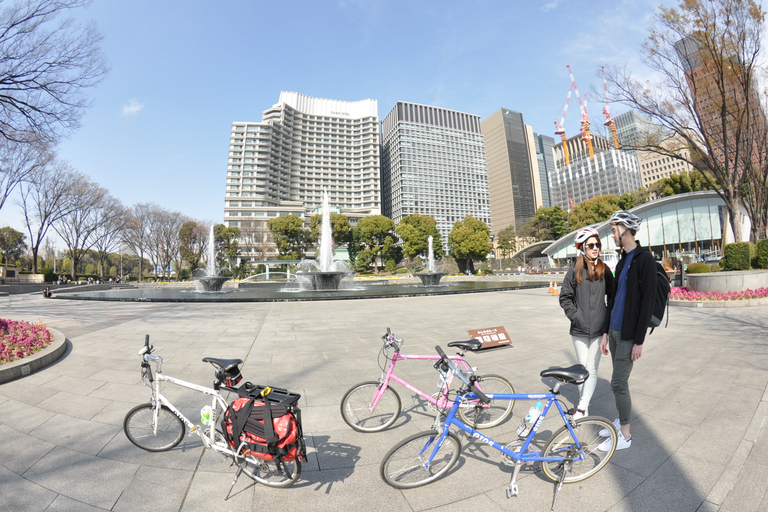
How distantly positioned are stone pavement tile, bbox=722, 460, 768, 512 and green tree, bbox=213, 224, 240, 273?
6288 cm

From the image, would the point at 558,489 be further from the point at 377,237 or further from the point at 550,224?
the point at 550,224

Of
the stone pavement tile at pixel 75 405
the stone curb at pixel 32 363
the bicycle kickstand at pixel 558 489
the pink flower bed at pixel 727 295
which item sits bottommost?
the pink flower bed at pixel 727 295

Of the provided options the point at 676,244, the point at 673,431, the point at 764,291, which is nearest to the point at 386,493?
the point at 673,431

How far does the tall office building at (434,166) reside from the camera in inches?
4766

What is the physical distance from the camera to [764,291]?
42.0ft

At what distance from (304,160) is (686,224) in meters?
98.5

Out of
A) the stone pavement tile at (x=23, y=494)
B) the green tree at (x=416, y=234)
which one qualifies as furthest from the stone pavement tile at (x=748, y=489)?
the green tree at (x=416, y=234)

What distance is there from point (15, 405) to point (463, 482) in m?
5.76

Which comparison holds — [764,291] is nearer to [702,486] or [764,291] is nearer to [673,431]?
[673,431]

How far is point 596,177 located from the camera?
5846 inches

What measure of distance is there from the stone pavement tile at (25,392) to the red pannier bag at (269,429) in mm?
4122

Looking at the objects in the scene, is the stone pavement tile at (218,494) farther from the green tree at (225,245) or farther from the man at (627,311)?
the green tree at (225,245)

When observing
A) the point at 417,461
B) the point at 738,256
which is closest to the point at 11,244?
the point at 417,461

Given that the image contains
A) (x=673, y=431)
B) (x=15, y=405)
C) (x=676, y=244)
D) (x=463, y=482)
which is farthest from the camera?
(x=676, y=244)
